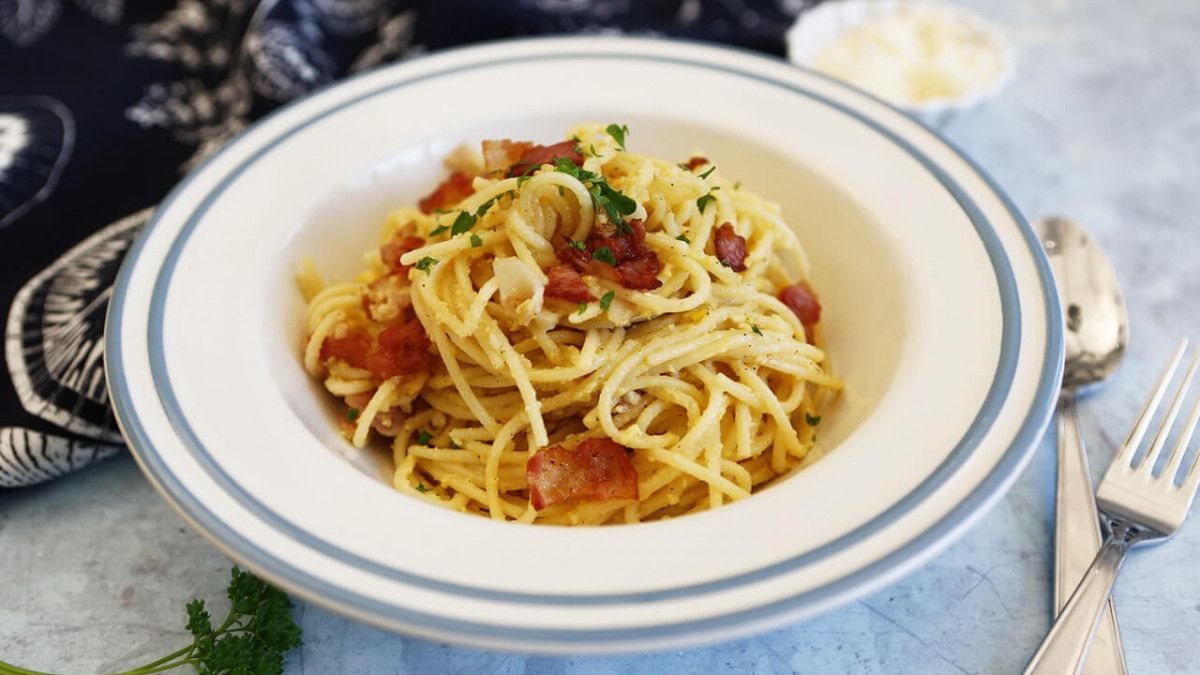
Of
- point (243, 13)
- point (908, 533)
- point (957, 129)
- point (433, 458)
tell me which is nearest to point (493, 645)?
point (908, 533)

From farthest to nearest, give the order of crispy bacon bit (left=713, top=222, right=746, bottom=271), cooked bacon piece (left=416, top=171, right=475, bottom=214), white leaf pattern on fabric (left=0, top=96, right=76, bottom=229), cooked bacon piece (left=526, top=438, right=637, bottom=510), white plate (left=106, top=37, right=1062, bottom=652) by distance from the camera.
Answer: white leaf pattern on fabric (left=0, top=96, right=76, bottom=229)
cooked bacon piece (left=416, top=171, right=475, bottom=214)
crispy bacon bit (left=713, top=222, right=746, bottom=271)
cooked bacon piece (left=526, top=438, right=637, bottom=510)
white plate (left=106, top=37, right=1062, bottom=652)

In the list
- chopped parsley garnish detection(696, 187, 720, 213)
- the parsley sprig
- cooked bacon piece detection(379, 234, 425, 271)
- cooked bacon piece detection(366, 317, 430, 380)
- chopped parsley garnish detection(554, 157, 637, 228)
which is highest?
chopped parsley garnish detection(696, 187, 720, 213)

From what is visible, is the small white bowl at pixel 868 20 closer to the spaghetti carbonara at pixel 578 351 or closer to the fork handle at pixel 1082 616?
the spaghetti carbonara at pixel 578 351

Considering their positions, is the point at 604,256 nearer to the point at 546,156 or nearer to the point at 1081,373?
the point at 546,156

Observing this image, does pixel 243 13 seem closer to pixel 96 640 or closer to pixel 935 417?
pixel 96 640

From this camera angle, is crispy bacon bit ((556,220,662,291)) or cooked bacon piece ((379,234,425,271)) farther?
cooked bacon piece ((379,234,425,271))

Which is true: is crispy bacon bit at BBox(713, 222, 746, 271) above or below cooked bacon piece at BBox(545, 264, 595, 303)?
above

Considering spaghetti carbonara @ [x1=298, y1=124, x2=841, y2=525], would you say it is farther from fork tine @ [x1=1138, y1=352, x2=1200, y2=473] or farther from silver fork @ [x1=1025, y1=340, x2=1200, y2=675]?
fork tine @ [x1=1138, y1=352, x2=1200, y2=473]

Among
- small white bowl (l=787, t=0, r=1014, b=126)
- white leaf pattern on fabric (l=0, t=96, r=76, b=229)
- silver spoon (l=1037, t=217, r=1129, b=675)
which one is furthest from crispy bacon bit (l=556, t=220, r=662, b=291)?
white leaf pattern on fabric (l=0, t=96, r=76, b=229)
